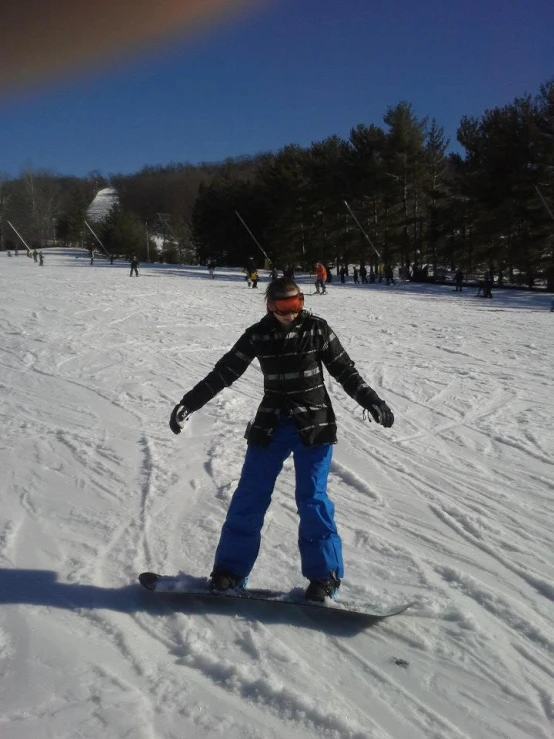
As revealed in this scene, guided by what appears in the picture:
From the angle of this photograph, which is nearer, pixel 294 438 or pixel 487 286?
pixel 294 438

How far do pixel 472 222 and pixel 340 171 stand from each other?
1089cm

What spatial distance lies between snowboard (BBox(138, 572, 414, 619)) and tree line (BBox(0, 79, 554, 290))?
80.8ft

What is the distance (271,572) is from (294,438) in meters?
0.90

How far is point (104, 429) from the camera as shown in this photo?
6.13 m

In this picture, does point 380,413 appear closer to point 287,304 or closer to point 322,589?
point 287,304

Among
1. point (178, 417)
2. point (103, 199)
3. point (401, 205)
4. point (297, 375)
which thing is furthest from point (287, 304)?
point (103, 199)

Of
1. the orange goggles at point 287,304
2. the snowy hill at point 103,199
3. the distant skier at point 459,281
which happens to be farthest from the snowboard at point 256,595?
the snowy hill at point 103,199

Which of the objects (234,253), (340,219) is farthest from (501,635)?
(234,253)

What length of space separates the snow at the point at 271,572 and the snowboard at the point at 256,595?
2.5 inches

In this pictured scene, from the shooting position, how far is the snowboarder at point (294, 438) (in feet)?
9.34

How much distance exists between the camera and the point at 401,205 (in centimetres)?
3462

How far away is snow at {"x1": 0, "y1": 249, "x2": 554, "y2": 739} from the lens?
7.56ft

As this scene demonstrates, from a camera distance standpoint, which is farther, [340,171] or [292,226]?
[292,226]

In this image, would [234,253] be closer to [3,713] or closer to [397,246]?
[397,246]
